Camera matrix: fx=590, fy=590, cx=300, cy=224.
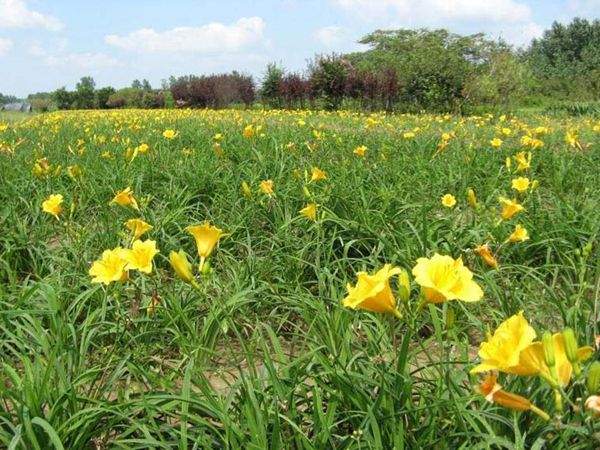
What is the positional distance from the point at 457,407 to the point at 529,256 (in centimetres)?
183

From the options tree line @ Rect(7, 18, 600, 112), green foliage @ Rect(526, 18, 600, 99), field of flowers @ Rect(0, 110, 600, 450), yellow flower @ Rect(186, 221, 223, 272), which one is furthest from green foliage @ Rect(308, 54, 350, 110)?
green foliage @ Rect(526, 18, 600, 99)

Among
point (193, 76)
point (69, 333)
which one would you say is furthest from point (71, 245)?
point (193, 76)

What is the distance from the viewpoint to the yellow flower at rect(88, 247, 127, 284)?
1.61 m

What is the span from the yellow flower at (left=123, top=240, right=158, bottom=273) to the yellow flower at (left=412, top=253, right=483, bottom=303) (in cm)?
77

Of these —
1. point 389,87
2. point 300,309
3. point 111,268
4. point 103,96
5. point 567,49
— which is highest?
point 567,49

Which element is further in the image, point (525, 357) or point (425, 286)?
point (425, 286)

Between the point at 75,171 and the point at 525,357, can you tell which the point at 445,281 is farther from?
the point at 75,171

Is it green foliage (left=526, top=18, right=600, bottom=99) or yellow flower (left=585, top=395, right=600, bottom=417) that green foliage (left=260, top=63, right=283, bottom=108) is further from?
green foliage (left=526, top=18, right=600, bottom=99)

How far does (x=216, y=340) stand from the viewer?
229cm

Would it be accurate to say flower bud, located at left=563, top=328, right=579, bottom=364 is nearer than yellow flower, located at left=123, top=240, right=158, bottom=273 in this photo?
Yes

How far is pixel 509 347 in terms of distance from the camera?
101cm

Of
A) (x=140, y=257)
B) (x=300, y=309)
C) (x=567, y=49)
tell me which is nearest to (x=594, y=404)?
(x=140, y=257)

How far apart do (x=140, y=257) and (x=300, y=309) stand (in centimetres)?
71

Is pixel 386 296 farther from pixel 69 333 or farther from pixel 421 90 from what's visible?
pixel 421 90
